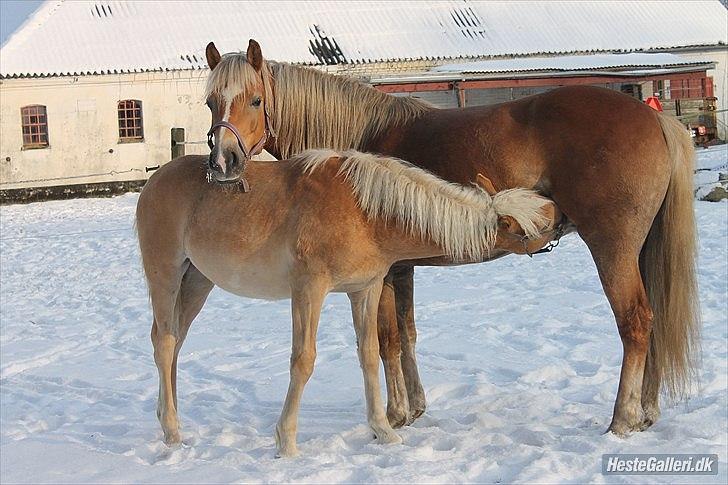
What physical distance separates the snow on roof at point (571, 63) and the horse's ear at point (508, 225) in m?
18.1

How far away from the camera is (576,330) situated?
731 centimetres

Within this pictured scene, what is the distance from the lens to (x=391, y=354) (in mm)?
5320

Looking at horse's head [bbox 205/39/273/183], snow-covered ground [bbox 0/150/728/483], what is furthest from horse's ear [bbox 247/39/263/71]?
snow-covered ground [bbox 0/150/728/483]

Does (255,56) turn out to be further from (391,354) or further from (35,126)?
(35,126)

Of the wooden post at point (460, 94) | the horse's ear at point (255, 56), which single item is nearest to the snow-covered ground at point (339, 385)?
the horse's ear at point (255, 56)

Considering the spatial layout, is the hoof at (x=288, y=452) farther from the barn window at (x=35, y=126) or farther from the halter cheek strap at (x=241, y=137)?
the barn window at (x=35, y=126)

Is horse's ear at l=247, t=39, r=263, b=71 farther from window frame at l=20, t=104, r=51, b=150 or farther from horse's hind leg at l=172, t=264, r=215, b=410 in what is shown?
window frame at l=20, t=104, r=51, b=150

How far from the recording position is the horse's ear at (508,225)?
444 cm

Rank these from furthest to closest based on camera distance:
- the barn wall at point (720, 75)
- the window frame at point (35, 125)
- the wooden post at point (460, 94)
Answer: the barn wall at point (720, 75), the window frame at point (35, 125), the wooden post at point (460, 94)

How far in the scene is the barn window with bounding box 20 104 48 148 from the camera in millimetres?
21344

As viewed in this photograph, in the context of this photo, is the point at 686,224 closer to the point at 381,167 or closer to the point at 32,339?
the point at 381,167

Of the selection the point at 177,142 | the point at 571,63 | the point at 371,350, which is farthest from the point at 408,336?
the point at 571,63

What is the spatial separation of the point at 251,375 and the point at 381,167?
253 cm

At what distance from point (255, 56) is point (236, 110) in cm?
35
